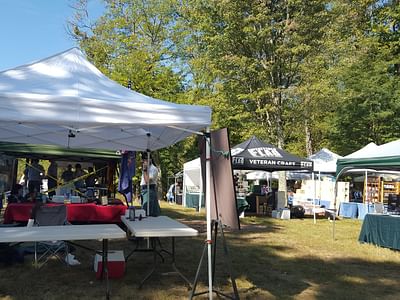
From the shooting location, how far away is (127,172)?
9234mm

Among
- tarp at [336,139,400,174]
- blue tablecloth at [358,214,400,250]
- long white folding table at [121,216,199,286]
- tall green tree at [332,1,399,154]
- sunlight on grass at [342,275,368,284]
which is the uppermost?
tall green tree at [332,1,399,154]

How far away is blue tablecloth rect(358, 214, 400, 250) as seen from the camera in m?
8.29

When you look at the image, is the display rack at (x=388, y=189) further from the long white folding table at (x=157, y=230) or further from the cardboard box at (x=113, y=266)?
the cardboard box at (x=113, y=266)

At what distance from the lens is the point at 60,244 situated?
6.60 m

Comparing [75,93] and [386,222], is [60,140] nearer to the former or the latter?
[75,93]

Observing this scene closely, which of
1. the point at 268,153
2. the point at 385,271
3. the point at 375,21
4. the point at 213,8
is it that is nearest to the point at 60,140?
the point at 385,271

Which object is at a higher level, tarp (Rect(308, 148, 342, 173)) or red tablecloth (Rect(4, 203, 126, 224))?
tarp (Rect(308, 148, 342, 173))

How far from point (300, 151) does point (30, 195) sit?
72.5ft

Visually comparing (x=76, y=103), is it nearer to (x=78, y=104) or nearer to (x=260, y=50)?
(x=78, y=104)

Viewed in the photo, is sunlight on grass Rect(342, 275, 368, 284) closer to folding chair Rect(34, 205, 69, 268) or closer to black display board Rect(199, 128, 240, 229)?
black display board Rect(199, 128, 240, 229)

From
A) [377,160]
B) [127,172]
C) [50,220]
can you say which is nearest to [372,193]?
[377,160]

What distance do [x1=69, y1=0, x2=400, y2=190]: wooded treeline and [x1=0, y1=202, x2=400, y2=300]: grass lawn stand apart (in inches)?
394

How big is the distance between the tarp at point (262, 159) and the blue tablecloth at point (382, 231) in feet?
14.9

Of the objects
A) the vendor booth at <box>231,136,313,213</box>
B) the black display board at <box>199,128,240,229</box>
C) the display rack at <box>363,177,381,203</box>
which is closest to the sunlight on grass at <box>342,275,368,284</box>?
the black display board at <box>199,128,240,229</box>
